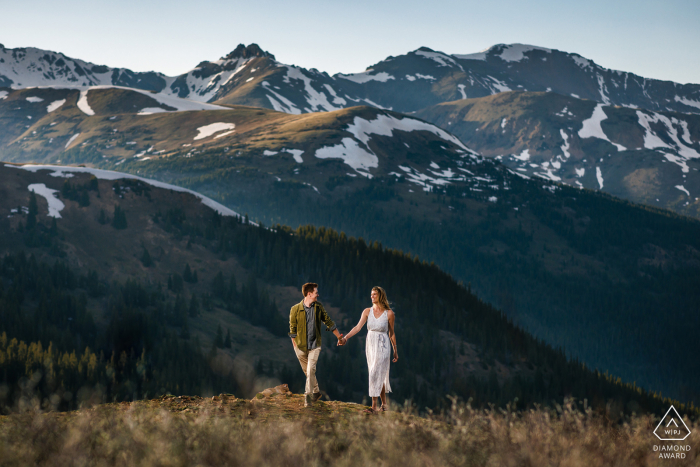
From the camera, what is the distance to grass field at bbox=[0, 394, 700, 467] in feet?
32.3

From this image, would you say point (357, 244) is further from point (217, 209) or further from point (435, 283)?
point (217, 209)

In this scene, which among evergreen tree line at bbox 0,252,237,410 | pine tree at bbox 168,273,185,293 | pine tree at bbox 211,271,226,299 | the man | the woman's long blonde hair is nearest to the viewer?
the woman's long blonde hair

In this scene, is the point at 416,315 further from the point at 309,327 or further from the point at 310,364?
the point at 309,327

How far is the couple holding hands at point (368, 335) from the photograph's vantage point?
15.1 m

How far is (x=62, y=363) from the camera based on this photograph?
58531 millimetres

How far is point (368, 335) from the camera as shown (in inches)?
612

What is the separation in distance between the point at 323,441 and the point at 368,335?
15.3ft

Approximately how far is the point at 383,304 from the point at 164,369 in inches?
2291

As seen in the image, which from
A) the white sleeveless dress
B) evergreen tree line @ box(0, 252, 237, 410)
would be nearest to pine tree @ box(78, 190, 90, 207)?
evergreen tree line @ box(0, 252, 237, 410)

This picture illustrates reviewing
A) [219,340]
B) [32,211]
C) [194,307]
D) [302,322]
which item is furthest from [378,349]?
[32,211]

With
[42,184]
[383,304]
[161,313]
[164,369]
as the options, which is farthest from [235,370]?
[383,304]

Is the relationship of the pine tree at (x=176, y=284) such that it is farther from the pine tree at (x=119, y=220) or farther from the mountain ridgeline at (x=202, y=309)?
the pine tree at (x=119, y=220)

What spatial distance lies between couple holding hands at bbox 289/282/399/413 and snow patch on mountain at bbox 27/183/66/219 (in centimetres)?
9105

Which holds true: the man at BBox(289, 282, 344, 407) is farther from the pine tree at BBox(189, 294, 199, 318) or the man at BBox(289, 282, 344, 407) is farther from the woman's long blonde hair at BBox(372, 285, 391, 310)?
the pine tree at BBox(189, 294, 199, 318)
